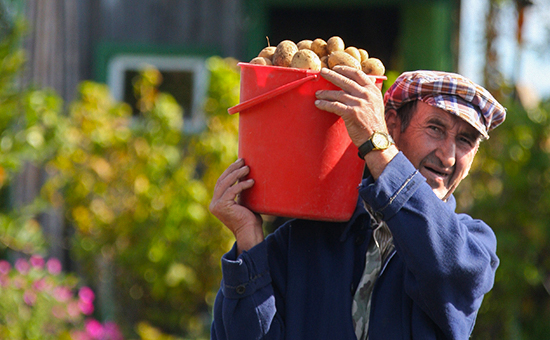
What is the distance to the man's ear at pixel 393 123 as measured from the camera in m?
1.72

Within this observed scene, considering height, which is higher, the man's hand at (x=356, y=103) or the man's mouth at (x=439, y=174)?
the man's hand at (x=356, y=103)

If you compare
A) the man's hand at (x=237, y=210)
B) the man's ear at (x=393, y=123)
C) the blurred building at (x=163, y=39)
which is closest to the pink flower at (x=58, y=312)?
the blurred building at (x=163, y=39)

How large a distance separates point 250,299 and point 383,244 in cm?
41

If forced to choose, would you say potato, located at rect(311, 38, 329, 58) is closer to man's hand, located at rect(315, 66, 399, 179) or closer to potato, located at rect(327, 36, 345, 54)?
potato, located at rect(327, 36, 345, 54)

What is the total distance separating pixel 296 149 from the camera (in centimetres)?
157

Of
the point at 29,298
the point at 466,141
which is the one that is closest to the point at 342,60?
the point at 466,141

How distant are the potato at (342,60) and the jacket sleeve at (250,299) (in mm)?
523

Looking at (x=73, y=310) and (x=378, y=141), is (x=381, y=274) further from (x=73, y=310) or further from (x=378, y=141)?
(x=73, y=310)

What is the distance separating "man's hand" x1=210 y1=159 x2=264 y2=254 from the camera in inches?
63.7

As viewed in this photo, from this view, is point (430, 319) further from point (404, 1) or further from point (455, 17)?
point (455, 17)

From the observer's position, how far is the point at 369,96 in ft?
4.76

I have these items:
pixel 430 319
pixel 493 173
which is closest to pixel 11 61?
pixel 430 319

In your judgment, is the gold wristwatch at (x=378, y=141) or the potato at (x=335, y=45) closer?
the gold wristwatch at (x=378, y=141)

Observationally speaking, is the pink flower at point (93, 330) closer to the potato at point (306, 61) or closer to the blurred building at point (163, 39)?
the blurred building at point (163, 39)
